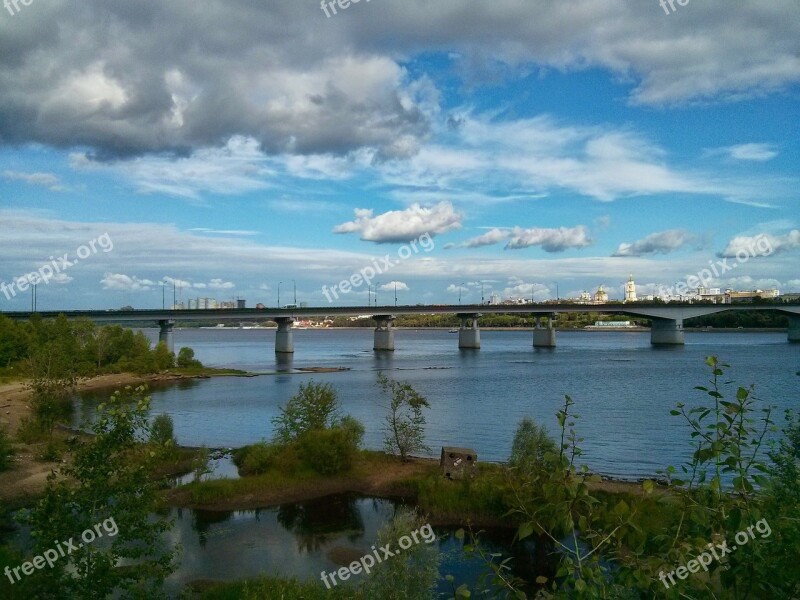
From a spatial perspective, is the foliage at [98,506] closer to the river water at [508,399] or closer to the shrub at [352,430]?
the river water at [508,399]

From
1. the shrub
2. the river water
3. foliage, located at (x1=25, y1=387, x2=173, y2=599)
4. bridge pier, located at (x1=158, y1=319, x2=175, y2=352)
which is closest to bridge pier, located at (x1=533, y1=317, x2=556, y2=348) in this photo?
the river water

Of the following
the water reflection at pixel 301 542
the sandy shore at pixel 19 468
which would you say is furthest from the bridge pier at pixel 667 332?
the water reflection at pixel 301 542

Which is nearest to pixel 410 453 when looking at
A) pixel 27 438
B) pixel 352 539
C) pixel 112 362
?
pixel 352 539

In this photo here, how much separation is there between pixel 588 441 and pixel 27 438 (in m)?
35.5

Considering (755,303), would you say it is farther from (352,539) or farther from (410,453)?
(352,539)

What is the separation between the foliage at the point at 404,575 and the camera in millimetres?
15977

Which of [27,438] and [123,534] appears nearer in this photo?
[123,534]

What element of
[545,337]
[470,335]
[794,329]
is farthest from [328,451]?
[794,329]

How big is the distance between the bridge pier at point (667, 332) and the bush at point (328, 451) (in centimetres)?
12840

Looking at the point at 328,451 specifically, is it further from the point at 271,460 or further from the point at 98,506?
the point at 98,506

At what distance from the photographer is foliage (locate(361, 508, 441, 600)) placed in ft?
52.4

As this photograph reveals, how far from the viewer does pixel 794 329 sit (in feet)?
523

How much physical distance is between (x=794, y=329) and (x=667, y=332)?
37.2 m

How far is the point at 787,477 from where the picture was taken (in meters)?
9.16
